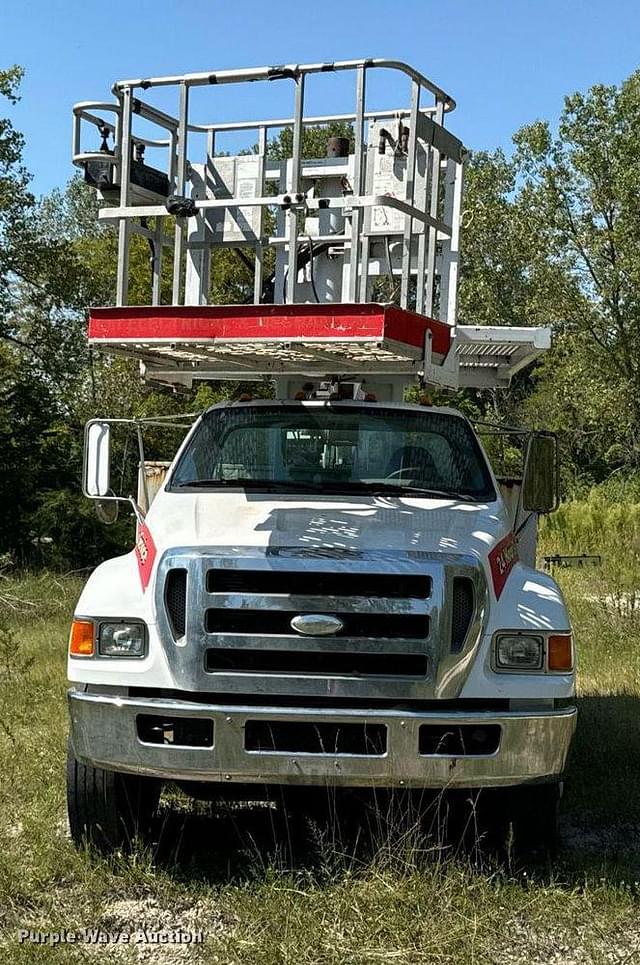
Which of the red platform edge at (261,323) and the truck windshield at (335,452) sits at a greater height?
the red platform edge at (261,323)

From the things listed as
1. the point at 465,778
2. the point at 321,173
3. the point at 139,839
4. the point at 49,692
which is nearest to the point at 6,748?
the point at 49,692

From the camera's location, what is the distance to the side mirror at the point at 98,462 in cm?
625

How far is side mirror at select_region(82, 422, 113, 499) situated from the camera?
A: 625 cm

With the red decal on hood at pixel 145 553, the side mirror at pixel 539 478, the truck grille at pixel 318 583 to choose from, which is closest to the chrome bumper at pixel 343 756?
the truck grille at pixel 318 583

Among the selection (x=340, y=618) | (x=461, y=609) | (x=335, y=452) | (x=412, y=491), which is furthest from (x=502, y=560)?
(x=335, y=452)

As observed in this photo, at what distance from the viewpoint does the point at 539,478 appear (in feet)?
21.4

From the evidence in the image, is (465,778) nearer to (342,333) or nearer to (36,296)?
(342,333)

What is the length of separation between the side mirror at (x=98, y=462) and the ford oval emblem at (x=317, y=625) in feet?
5.69

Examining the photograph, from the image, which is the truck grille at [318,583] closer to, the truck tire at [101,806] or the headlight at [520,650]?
the headlight at [520,650]

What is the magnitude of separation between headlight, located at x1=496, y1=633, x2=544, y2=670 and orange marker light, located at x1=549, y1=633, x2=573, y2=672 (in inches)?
1.7

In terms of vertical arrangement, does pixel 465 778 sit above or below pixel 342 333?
below

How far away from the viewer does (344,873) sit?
4918 mm

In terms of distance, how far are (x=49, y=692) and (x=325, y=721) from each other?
450cm

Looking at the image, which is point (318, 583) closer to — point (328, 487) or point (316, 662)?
point (316, 662)
